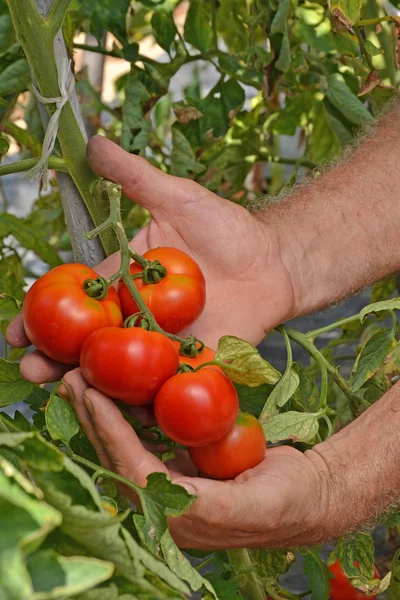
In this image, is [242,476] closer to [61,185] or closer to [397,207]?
[61,185]

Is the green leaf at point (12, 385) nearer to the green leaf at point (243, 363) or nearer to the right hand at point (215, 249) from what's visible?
the right hand at point (215, 249)

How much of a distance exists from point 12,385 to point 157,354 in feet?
0.76

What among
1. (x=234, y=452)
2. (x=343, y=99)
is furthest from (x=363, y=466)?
(x=343, y=99)

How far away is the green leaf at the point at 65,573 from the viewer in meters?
0.44

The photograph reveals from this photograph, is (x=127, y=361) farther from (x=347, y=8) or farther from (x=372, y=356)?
(x=347, y=8)

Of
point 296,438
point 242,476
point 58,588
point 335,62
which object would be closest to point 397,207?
point 335,62

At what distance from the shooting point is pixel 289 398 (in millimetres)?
1105

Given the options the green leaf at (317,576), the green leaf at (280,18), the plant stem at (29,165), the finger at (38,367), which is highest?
the green leaf at (280,18)

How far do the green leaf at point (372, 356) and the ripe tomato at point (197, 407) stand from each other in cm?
27

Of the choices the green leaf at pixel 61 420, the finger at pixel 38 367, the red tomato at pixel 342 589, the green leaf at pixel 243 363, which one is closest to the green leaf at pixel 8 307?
the finger at pixel 38 367

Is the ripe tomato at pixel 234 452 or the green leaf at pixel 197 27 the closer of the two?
the ripe tomato at pixel 234 452

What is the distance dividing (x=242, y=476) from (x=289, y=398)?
0.17 m

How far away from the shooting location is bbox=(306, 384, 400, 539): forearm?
108cm

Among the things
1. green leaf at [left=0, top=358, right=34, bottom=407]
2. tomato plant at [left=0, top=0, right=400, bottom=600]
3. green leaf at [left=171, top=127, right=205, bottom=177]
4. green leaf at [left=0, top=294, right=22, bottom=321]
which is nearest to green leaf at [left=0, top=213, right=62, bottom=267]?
tomato plant at [left=0, top=0, right=400, bottom=600]
